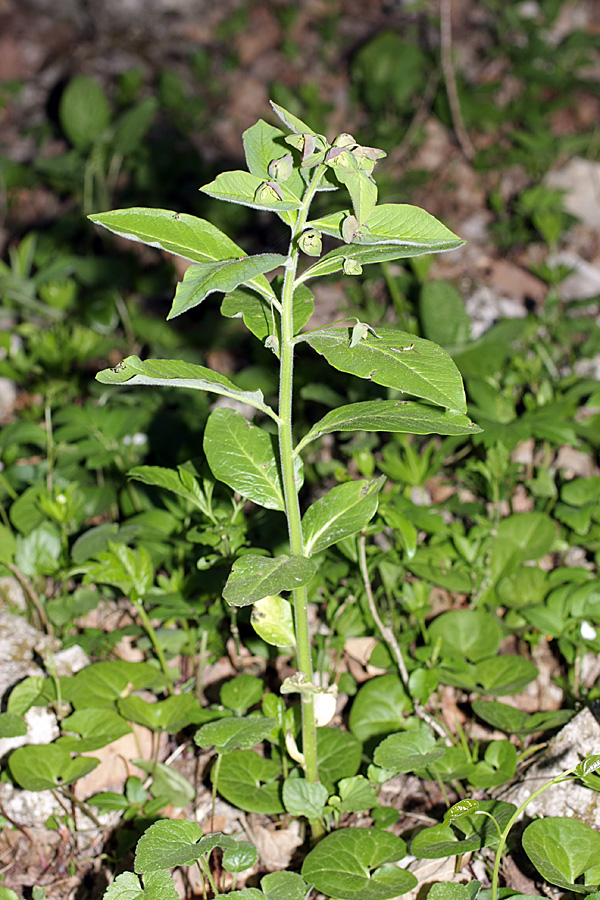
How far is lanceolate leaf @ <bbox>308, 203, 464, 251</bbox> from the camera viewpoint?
117 cm

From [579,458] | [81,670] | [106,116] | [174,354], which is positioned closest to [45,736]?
[81,670]

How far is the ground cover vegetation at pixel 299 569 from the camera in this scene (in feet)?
4.24

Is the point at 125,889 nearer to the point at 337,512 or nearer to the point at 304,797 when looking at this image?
the point at 304,797

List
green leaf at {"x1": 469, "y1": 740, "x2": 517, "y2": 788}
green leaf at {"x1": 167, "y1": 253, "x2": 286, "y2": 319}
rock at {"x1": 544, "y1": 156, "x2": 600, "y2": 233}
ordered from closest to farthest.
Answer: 1. green leaf at {"x1": 167, "y1": 253, "x2": 286, "y2": 319}
2. green leaf at {"x1": 469, "y1": 740, "x2": 517, "y2": 788}
3. rock at {"x1": 544, "y1": 156, "x2": 600, "y2": 233}

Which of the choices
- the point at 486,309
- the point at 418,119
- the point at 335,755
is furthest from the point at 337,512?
the point at 418,119

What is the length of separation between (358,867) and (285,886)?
157mm

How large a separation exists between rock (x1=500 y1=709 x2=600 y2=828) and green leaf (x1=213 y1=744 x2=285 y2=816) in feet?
1.70

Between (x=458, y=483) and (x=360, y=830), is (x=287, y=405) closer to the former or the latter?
(x=360, y=830)

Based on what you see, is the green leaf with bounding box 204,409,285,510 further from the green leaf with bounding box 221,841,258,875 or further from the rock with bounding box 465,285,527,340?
the rock with bounding box 465,285,527,340

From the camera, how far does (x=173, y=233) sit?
128 centimetres

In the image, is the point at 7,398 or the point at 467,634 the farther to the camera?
the point at 7,398

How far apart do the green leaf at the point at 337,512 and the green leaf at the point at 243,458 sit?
0.24 ft

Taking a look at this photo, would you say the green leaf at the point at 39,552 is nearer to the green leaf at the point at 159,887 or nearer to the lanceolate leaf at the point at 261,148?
the green leaf at the point at 159,887

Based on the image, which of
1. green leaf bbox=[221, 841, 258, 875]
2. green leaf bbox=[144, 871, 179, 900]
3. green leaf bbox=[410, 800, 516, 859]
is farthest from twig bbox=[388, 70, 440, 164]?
green leaf bbox=[144, 871, 179, 900]
